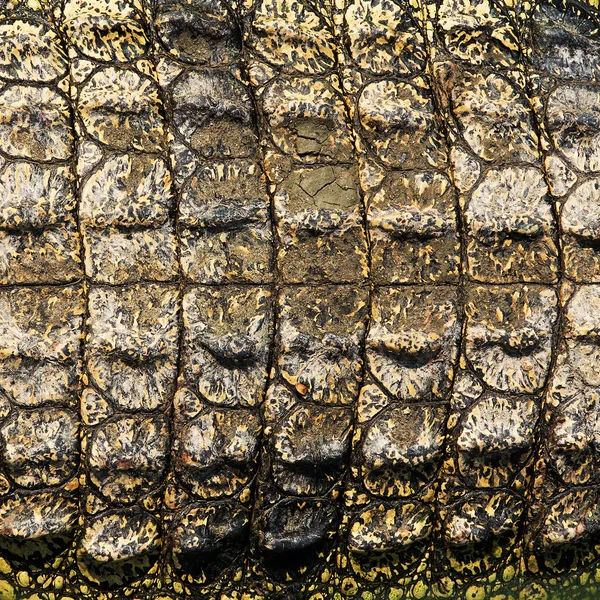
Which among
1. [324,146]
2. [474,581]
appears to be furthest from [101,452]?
[474,581]

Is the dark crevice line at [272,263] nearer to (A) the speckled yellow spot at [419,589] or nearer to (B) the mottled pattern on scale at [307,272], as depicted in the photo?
(B) the mottled pattern on scale at [307,272]

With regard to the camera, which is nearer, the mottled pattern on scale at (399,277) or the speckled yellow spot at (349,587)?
the mottled pattern on scale at (399,277)

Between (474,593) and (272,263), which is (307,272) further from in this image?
(474,593)

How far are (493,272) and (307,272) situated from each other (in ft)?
2.02

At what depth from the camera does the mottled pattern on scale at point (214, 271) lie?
293 cm

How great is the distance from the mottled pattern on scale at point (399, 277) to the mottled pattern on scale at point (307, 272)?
0.05 metres

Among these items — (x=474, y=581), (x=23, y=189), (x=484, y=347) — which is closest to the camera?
(x=23, y=189)

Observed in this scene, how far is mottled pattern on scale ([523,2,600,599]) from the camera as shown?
3145 mm

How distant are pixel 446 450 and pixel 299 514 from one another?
1.72 feet

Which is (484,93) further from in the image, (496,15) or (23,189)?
(23,189)

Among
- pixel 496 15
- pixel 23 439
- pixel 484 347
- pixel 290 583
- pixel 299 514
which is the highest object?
pixel 496 15

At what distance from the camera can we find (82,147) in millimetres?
2924

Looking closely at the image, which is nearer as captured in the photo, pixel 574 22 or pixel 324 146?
pixel 324 146

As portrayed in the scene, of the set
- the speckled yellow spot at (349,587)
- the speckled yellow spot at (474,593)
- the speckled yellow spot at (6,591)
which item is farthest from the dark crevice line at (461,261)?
the speckled yellow spot at (6,591)
